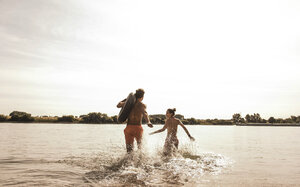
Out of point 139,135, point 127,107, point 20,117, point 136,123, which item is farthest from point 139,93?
point 20,117

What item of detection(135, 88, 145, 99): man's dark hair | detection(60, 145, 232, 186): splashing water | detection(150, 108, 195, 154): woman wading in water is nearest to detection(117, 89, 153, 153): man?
detection(135, 88, 145, 99): man's dark hair

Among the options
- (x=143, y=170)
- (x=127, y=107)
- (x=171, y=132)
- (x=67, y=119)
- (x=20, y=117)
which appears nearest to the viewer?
(x=143, y=170)

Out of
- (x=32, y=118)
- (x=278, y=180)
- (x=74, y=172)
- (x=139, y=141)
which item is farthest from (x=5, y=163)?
(x=32, y=118)

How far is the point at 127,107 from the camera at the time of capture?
25.5 feet

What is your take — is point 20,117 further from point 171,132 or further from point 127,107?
point 127,107

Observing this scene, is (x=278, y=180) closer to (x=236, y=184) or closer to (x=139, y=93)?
(x=236, y=184)

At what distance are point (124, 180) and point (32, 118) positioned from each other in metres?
68.7

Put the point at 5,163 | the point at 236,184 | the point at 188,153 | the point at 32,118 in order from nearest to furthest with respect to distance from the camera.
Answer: the point at 236,184 < the point at 5,163 < the point at 188,153 < the point at 32,118

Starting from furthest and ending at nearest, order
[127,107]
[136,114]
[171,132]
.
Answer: [171,132] → [136,114] → [127,107]

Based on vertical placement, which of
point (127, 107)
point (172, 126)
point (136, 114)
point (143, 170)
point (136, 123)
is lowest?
point (143, 170)

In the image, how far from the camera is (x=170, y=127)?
10.2m

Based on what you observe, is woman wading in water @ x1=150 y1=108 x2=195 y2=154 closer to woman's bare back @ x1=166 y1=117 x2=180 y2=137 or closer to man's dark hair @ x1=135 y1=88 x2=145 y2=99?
woman's bare back @ x1=166 y1=117 x2=180 y2=137

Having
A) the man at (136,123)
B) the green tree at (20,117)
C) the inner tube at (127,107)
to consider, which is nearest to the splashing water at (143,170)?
the man at (136,123)

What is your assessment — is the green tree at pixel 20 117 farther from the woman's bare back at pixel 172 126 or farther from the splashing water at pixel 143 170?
the woman's bare back at pixel 172 126
